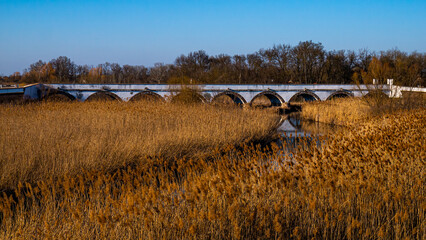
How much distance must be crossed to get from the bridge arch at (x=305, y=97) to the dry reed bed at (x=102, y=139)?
90.1ft

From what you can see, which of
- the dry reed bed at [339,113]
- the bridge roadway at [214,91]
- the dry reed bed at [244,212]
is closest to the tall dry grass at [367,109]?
the dry reed bed at [339,113]

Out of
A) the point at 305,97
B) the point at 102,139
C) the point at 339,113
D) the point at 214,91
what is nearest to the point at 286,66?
the point at 305,97

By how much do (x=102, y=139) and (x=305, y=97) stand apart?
40305 mm

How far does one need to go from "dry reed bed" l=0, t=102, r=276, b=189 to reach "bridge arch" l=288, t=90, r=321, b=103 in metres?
27.5

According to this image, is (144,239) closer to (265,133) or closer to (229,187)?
(229,187)

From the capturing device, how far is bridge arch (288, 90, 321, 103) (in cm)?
4281

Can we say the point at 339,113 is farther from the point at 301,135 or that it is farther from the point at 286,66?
the point at 286,66

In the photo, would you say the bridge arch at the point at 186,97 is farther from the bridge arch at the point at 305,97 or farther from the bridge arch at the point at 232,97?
the bridge arch at the point at 305,97

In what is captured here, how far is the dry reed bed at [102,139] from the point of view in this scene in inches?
298

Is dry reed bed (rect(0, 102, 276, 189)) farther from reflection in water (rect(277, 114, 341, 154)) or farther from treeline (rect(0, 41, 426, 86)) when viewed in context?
treeline (rect(0, 41, 426, 86))

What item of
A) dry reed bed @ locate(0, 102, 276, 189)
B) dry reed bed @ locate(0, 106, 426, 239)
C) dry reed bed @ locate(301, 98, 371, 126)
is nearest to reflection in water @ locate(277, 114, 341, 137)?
dry reed bed @ locate(301, 98, 371, 126)

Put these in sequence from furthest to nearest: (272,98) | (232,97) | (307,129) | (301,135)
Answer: (272,98)
(232,97)
(307,129)
(301,135)

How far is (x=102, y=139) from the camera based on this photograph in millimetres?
9797

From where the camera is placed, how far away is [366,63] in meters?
58.9
